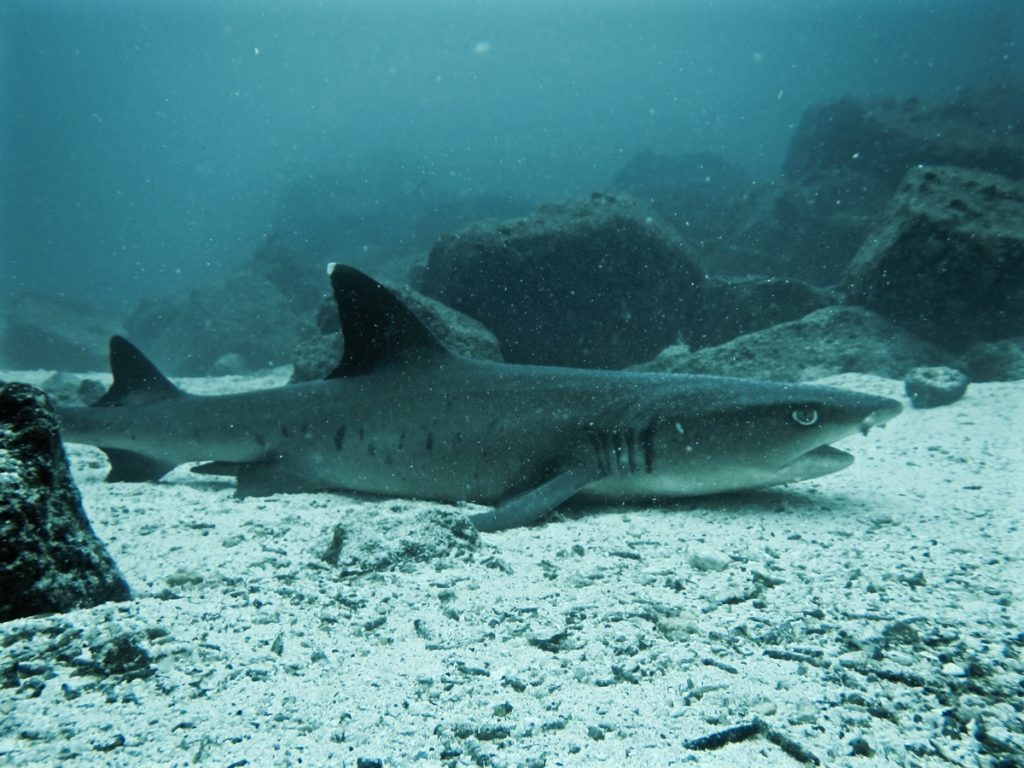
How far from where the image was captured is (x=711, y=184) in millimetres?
29469

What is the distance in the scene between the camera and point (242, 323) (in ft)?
65.5

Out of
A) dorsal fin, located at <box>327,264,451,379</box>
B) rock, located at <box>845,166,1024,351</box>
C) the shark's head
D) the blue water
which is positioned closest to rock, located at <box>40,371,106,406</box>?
dorsal fin, located at <box>327,264,451,379</box>

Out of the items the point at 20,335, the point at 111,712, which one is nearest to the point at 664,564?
the point at 111,712

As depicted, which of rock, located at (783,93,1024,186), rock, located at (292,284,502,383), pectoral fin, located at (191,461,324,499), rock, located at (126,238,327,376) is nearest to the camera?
pectoral fin, located at (191,461,324,499)

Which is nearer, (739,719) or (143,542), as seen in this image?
(739,719)

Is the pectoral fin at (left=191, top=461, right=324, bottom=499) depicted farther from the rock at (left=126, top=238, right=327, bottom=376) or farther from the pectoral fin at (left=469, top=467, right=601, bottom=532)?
the rock at (left=126, top=238, right=327, bottom=376)

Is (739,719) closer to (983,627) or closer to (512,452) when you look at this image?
(983,627)

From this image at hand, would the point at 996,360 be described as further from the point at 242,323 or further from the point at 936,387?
the point at 242,323

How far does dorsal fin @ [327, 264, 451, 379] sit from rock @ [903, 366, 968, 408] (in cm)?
534

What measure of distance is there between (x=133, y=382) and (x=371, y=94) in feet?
654

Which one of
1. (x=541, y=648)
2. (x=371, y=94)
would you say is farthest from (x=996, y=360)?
(x=371, y=94)

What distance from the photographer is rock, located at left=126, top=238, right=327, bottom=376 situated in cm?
1931

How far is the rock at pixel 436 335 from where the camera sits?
6.84 m

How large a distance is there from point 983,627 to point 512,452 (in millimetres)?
2573
